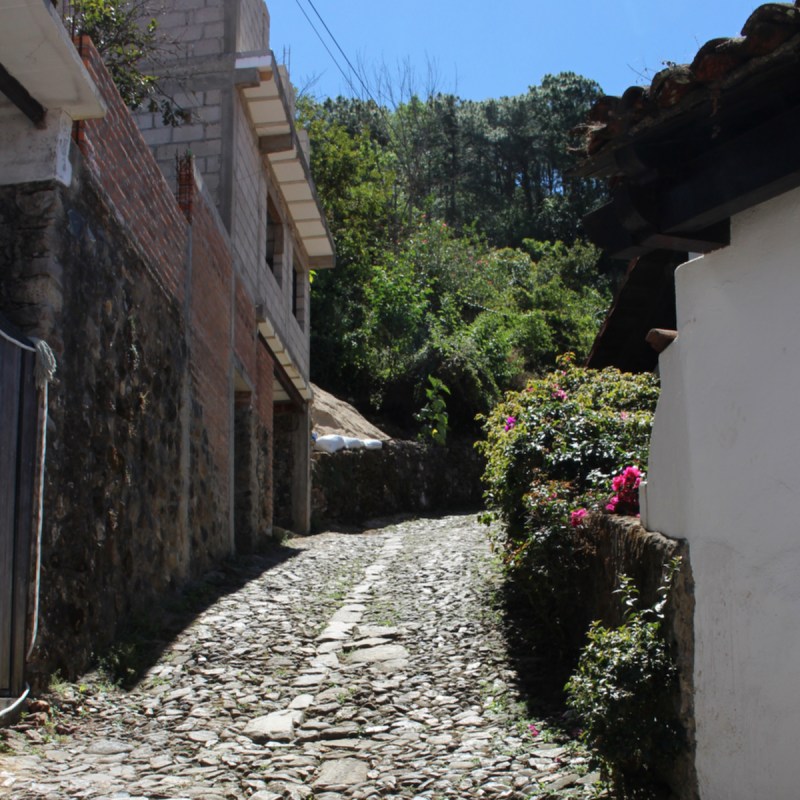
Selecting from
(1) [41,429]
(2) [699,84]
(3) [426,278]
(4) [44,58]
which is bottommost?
(1) [41,429]

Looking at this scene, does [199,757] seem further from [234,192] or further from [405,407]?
[405,407]

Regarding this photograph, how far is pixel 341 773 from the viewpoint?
5.19 metres

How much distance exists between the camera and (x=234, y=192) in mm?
12047

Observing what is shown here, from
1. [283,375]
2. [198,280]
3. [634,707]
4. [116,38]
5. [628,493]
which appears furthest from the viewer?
[283,375]

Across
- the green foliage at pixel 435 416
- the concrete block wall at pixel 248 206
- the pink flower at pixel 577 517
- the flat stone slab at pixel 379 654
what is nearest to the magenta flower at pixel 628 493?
the pink flower at pixel 577 517

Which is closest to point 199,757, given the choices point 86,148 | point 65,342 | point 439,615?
point 65,342

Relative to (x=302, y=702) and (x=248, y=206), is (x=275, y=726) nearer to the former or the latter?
(x=302, y=702)

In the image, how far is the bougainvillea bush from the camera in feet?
22.3

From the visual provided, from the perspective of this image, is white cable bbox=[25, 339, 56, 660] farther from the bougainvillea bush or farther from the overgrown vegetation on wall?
the bougainvillea bush

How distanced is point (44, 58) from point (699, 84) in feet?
12.2

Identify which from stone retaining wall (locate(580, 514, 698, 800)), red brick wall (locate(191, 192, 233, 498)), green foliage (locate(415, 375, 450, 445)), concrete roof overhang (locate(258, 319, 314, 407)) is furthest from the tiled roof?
green foliage (locate(415, 375, 450, 445))

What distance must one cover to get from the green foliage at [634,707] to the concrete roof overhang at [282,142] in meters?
9.29

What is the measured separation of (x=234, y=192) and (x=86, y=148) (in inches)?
217

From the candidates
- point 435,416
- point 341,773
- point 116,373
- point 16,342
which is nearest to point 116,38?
point 116,373
